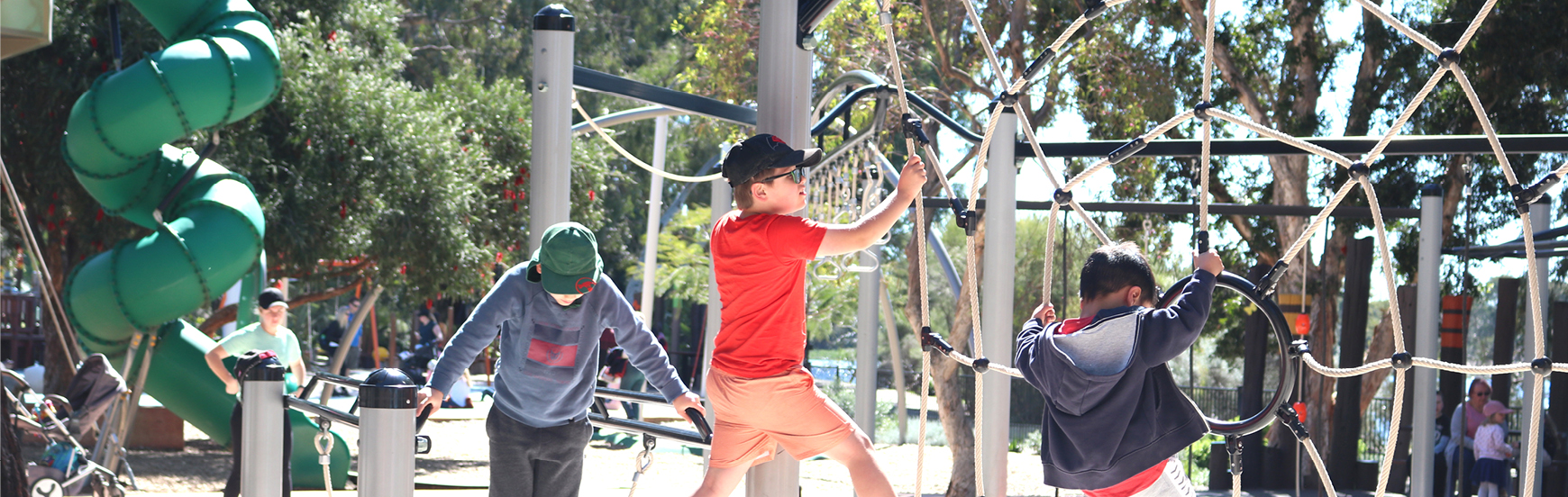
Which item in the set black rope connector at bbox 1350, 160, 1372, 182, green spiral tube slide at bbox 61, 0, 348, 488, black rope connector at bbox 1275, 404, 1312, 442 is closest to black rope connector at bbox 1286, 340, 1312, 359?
black rope connector at bbox 1275, 404, 1312, 442

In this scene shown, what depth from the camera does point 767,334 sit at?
9.90 feet

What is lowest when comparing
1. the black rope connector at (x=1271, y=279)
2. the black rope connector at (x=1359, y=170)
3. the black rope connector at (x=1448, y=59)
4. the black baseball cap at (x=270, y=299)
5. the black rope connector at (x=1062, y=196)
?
the black baseball cap at (x=270, y=299)

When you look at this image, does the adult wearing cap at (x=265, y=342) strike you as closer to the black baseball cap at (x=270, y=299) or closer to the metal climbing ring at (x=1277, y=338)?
the black baseball cap at (x=270, y=299)

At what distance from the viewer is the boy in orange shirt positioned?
9.60ft

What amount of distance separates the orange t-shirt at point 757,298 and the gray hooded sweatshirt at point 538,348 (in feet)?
1.54

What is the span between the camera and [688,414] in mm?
3359

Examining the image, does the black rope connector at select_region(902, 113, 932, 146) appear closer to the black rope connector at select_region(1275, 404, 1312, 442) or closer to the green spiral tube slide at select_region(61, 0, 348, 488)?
the black rope connector at select_region(1275, 404, 1312, 442)

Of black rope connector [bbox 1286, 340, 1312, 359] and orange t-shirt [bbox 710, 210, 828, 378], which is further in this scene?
black rope connector [bbox 1286, 340, 1312, 359]

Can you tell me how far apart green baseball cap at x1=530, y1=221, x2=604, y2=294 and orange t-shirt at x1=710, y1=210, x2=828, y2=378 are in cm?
41

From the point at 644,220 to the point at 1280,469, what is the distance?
16.8 meters

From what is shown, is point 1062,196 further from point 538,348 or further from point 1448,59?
point 538,348

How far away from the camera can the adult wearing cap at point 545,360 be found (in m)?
3.35

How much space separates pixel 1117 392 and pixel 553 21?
2.84 m

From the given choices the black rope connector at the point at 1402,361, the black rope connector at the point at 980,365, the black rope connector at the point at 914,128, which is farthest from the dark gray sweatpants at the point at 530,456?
the black rope connector at the point at 1402,361
